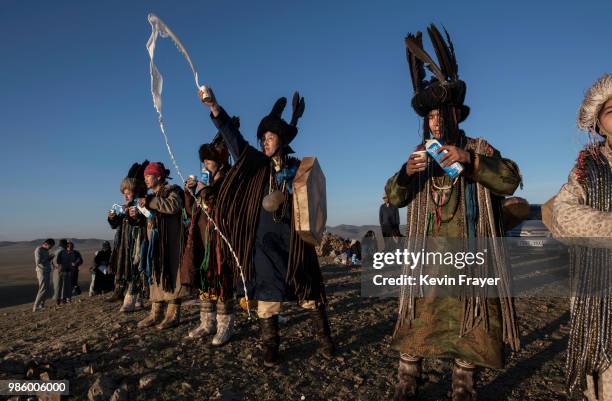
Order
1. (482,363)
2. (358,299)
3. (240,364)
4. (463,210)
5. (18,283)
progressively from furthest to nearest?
(18,283) → (358,299) → (240,364) → (463,210) → (482,363)

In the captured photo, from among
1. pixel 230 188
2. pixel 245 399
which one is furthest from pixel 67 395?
pixel 230 188

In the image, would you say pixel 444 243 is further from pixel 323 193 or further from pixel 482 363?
pixel 323 193

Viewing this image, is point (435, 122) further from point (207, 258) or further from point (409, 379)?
point (207, 258)

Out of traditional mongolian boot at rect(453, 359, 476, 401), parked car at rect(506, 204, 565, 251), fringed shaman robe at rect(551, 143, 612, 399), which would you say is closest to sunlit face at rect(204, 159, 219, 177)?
traditional mongolian boot at rect(453, 359, 476, 401)

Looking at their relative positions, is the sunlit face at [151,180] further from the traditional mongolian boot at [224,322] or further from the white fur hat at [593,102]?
the white fur hat at [593,102]

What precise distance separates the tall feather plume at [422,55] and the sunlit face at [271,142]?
140 cm

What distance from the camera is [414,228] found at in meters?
2.91

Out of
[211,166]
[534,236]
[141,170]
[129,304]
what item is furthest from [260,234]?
[534,236]

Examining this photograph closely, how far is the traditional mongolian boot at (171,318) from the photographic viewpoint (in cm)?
492

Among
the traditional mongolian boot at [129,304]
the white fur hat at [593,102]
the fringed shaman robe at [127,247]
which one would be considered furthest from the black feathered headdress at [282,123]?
the traditional mongolian boot at [129,304]

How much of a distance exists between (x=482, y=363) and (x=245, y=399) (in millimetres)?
1692

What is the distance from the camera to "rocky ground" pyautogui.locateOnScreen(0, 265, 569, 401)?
10.4 feet

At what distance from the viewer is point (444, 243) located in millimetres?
2803

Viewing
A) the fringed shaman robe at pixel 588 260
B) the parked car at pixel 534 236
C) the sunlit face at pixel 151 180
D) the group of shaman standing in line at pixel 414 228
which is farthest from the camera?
the parked car at pixel 534 236
